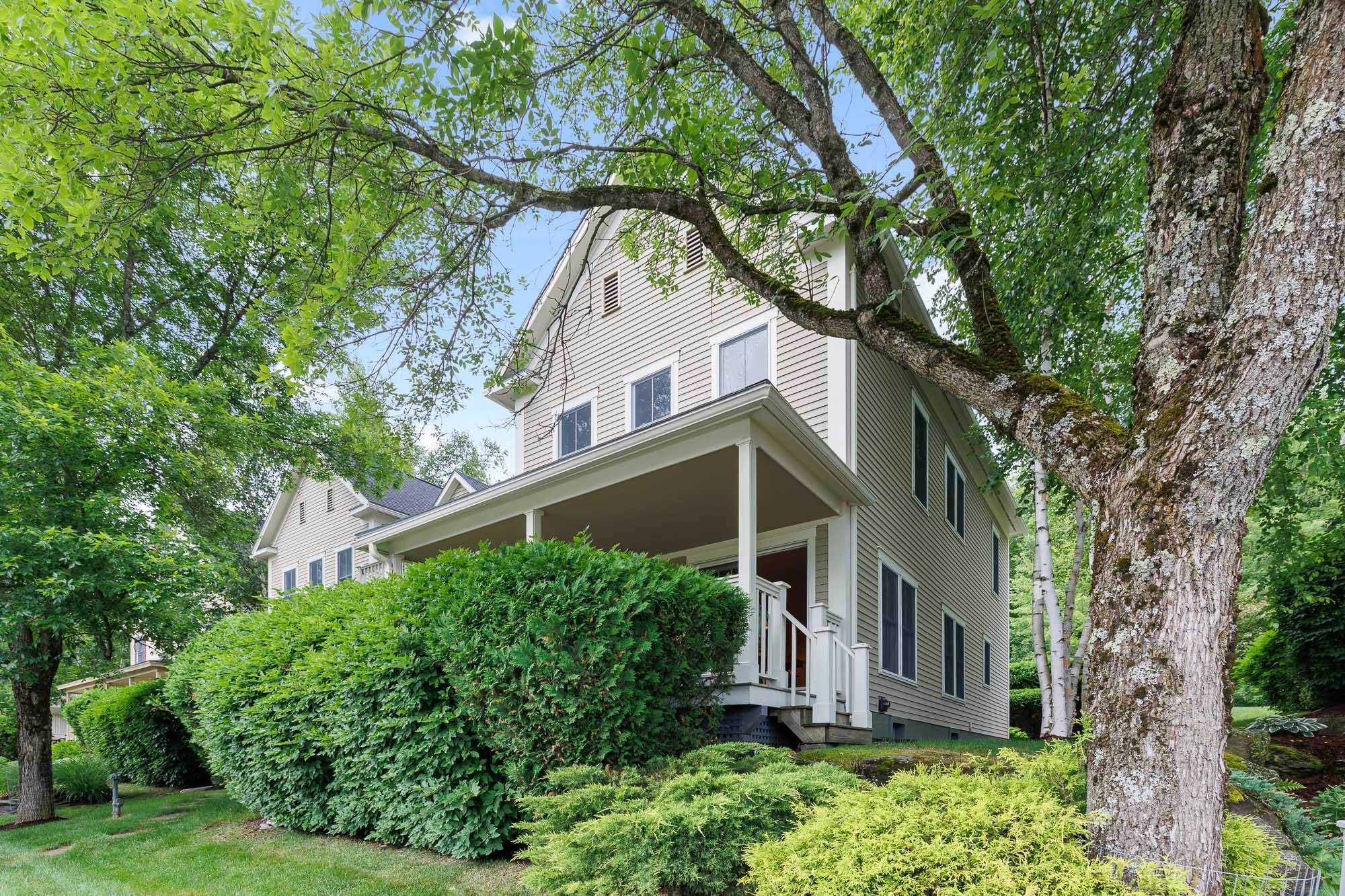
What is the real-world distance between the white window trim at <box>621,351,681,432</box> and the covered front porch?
1919mm

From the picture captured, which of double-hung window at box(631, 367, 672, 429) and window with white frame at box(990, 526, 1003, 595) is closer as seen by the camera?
double-hung window at box(631, 367, 672, 429)

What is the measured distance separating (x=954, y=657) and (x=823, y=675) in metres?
6.90

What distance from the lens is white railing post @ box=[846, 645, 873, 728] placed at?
7797mm

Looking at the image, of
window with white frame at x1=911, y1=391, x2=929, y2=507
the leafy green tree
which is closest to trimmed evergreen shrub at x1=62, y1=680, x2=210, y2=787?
window with white frame at x1=911, y1=391, x2=929, y2=507

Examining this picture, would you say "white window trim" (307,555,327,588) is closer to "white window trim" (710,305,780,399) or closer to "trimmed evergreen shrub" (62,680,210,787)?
"trimmed evergreen shrub" (62,680,210,787)

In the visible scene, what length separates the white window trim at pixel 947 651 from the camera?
12.0 metres

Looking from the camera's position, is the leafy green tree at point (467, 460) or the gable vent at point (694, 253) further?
the leafy green tree at point (467, 460)

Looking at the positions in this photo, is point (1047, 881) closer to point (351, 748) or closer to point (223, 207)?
point (351, 748)

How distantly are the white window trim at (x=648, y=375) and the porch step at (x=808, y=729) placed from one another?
14.9ft

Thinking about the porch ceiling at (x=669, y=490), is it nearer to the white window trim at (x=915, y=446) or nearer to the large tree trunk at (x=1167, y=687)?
the white window trim at (x=915, y=446)

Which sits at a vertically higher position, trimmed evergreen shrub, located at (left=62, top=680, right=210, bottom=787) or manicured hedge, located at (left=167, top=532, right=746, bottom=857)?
manicured hedge, located at (left=167, top=532, right=746, bottom=857)

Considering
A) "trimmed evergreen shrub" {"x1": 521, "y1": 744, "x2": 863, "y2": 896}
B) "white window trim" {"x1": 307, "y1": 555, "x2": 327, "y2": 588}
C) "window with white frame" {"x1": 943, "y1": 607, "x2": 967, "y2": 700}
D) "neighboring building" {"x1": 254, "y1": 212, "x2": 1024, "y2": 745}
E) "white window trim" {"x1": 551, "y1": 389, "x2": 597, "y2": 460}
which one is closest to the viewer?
"trimmed evergreen shrub" {"x1": 521, "y1": 744, "x2": 863, "y2": 896}

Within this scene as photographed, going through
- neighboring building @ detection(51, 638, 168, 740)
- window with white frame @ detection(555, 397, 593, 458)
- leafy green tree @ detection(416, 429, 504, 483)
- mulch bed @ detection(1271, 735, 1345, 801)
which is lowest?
neighboring building @ detection(51, 638, 168, 740)

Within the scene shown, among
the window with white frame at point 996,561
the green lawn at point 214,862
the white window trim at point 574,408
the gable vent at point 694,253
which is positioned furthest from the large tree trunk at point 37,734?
the window with white frame at point 996,561
